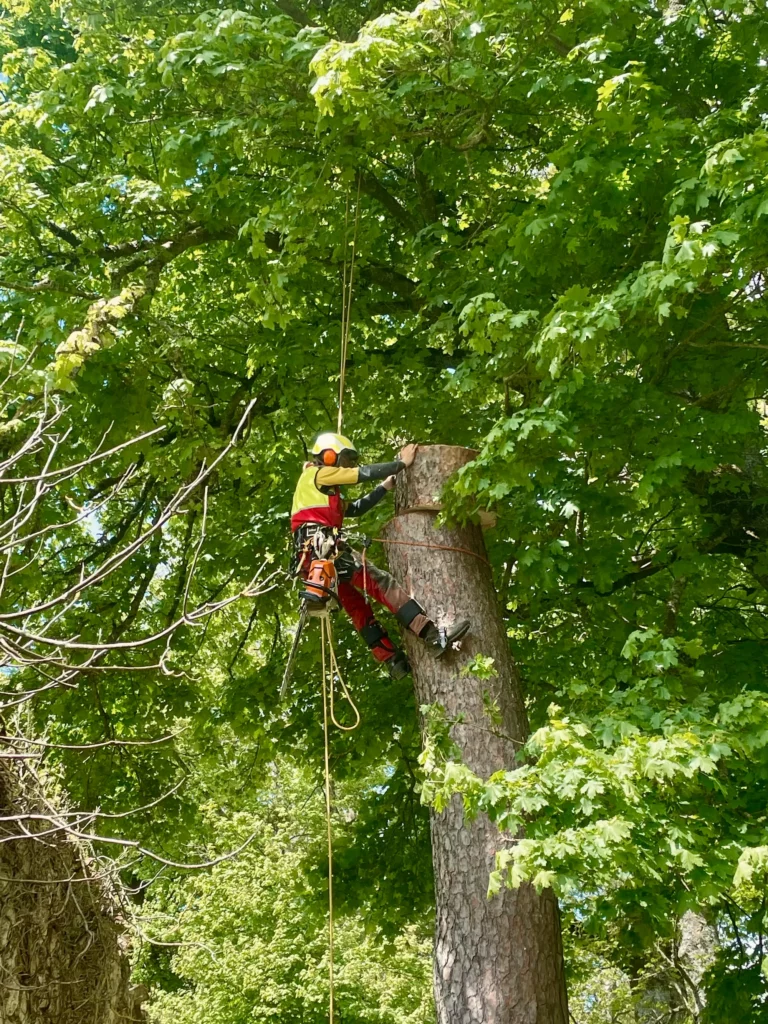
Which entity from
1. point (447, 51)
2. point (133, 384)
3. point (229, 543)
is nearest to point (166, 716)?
point (229, 543)

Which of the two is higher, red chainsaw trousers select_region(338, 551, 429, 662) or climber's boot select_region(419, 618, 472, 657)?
red chainsaw trousers select_region(338, 551, 429, 662)

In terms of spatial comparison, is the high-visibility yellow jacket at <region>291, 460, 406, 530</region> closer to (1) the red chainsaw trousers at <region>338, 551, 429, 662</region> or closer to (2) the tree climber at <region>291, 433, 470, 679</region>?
(2) the tree climber at <region>291, 433, 470, 679</region>

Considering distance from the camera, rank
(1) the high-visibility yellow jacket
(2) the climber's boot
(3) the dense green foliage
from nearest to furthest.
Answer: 1. (3) the dense green foliage
2. (2) the climber's boot
3. (1) the high-visibility yellow jacket

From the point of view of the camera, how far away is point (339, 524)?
600cm

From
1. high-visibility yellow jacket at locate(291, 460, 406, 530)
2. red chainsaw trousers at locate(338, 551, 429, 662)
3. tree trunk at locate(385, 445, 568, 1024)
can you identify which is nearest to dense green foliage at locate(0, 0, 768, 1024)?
tree trunk at locate(385, 445, 568, 1024)

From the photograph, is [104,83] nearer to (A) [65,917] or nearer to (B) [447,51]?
(B) [447,51]

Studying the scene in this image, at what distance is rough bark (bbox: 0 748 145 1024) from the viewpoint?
16.5 feet

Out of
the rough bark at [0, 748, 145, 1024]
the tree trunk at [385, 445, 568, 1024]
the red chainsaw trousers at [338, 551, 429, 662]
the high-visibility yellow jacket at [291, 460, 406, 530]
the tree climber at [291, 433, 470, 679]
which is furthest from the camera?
the high-visibility yellow jacket at [291, 460, 406, 530]

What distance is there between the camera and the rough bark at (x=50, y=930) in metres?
5.02

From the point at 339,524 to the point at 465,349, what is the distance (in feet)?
6.23

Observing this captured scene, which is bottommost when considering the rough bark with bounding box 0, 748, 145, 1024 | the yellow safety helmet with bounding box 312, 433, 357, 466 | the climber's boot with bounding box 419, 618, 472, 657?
the rough bark with bounding box 0, 748, 145, 1024

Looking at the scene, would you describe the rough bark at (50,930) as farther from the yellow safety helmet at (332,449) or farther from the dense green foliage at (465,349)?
the yellow safety helmet at (332,449)

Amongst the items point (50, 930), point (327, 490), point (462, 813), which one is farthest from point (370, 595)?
point (50, 930)

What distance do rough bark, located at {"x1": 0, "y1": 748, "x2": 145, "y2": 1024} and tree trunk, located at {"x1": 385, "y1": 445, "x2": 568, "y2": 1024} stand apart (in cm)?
201
